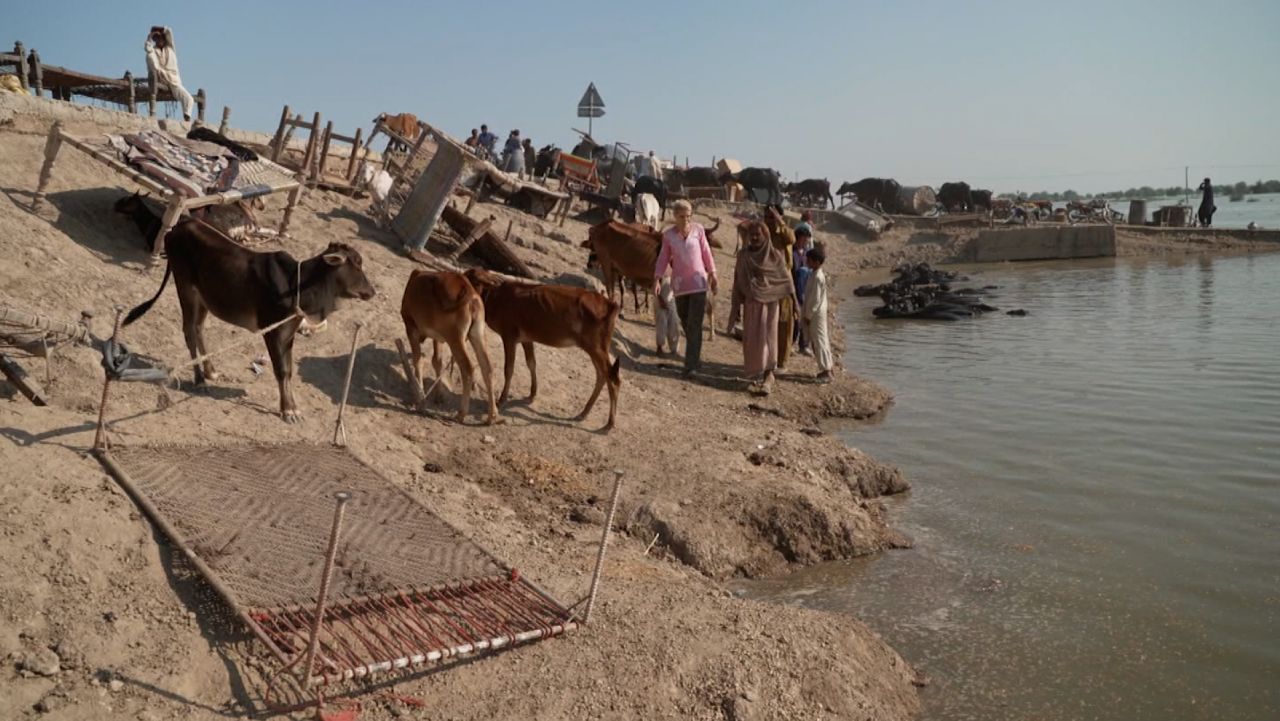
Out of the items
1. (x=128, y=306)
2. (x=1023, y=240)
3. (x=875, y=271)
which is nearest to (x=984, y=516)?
(x=128, y=306)

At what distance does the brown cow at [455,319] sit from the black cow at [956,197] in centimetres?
3882

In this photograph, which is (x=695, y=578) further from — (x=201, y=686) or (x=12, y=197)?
(x=12, y=197)

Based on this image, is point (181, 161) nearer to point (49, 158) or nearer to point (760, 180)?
point (49, 158)

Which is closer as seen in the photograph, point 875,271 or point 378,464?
point 378,464

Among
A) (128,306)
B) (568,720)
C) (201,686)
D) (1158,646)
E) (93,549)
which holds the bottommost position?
(1158,646)

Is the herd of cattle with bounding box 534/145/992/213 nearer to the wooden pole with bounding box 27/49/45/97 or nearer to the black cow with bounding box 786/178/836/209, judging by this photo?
the black cow with bounding box 786/178/836/209

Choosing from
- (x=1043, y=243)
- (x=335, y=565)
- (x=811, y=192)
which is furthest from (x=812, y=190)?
(x=335, y=565)

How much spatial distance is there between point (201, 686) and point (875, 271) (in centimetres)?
3302

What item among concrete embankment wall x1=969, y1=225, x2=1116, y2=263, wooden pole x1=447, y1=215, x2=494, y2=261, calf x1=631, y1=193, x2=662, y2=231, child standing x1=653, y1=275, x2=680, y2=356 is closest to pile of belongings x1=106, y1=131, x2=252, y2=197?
wooden pole x1=447, y1=215, x2=494, y2=261

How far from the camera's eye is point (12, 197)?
364 inches

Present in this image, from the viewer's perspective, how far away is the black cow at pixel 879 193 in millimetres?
43938

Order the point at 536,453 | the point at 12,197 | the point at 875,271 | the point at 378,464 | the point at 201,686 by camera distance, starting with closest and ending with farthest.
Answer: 1. the point at 201,686
2. the point at 378,464
3. the point at 536,453
4. the point at 12,197
5. the point at 875,271

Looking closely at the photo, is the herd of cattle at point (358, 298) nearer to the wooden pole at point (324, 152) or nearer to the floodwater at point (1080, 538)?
the floodwater at point (1080, 538)

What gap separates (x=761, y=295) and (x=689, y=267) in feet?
2.84
